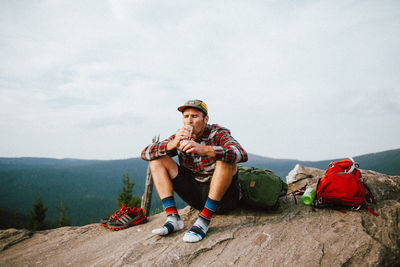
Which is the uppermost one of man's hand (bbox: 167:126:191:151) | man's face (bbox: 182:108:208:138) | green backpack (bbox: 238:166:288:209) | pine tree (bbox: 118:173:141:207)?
man's face (bbox: 182:108:208:138)

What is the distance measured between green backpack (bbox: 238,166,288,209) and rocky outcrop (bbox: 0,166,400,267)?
0.22m

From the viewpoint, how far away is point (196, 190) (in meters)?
3.44

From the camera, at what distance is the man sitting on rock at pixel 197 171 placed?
298 cm

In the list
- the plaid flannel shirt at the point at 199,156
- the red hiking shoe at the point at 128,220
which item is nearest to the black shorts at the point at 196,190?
the plaid flannel shirt at the point at 199,156

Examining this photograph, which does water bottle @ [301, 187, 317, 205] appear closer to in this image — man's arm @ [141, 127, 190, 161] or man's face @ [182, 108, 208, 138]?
man's face @ [182, 108, 208, 138]

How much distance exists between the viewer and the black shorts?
337 cm

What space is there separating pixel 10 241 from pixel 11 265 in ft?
3.95

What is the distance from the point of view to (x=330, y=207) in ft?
12.4

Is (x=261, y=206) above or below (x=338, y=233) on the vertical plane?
above

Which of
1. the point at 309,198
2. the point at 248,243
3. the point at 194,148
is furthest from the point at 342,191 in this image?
the point at 194,148

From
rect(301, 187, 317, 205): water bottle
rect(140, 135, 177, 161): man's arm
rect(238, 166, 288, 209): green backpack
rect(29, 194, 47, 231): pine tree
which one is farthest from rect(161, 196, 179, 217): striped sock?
rect(29, 194, 47, 231): pine tree

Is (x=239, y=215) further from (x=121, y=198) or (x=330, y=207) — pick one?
(x=121, y=198)

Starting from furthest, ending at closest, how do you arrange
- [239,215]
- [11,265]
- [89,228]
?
[89,228] < [239,215] < [11,265]

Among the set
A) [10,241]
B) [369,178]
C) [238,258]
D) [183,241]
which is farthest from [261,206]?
[10,241]
